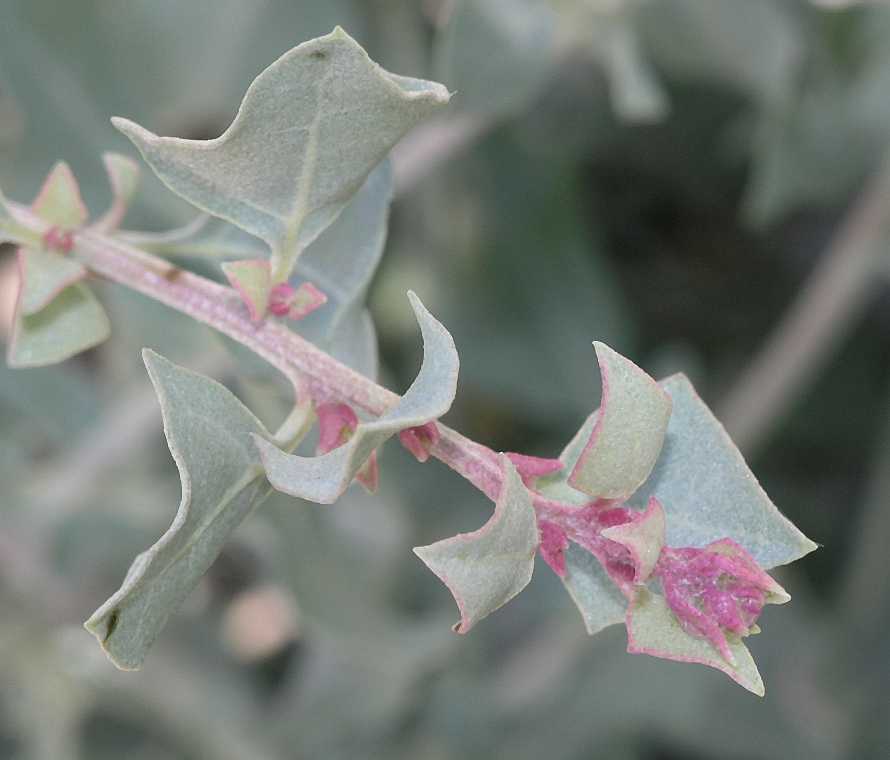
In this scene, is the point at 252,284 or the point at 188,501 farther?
the point at 252,284

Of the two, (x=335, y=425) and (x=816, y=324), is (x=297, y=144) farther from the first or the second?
(x=816, y=324)

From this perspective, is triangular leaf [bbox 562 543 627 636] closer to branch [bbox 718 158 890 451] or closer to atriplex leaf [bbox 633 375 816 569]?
atriplex leaf [bbox 633 375 816 569]

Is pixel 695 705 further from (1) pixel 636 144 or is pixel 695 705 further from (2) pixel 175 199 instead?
(2) pixel 175 199

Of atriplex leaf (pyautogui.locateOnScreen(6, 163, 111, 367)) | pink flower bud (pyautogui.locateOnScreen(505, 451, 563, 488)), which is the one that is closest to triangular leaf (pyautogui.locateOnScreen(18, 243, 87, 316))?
atriplex leaf (pyautogui.locateOnScreen(6, 163, 111, 367))

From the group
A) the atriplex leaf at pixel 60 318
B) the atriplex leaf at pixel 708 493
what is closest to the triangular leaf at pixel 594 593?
the atriplex leaf at pixel 708 493

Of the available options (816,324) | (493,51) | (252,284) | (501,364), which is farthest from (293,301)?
(501,364)

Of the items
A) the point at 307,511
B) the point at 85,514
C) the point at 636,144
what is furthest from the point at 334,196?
the point at 636,144
